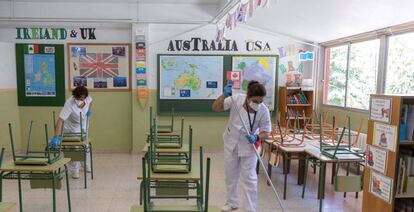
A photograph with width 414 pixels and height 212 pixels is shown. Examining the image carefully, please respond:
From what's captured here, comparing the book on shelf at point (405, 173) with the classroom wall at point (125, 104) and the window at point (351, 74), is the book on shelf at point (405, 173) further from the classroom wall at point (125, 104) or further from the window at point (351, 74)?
the classroom wall at point (125, 104)

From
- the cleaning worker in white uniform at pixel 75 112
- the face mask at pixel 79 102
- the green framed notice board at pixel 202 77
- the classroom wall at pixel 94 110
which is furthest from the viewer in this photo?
the green framed notice board at pixel 202 77

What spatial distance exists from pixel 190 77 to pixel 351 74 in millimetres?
2718

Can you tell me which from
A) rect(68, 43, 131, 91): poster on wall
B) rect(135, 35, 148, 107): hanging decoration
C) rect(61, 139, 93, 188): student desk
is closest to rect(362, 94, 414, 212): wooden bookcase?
rect(61, 139, 93, 188): student desk

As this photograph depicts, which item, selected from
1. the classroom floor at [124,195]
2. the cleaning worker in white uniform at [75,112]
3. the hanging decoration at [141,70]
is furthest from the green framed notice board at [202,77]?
the cleaning worker in white uniform at [75,112]

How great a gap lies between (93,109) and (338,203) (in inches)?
171

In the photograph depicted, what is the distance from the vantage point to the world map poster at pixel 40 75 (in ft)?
19.2

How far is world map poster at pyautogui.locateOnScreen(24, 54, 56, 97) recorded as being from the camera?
Answer: 5859mm

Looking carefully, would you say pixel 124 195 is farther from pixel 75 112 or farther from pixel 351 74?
pixel 351 74

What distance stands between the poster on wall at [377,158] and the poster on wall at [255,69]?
3.20 meters

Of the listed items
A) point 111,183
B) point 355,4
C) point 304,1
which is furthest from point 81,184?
point 355,4

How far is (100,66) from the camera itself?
596 centimetres

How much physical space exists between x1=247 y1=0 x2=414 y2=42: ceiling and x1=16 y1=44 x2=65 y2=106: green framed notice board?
3.49 metres

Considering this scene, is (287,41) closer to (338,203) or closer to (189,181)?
(338,203)

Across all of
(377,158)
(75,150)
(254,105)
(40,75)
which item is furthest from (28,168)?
(40,75)
